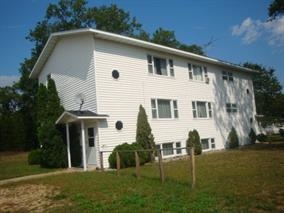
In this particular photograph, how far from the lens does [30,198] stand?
36.3ft

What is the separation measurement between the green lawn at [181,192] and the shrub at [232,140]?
1597cm

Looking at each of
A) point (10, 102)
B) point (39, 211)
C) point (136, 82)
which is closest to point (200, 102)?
point (136, 82)

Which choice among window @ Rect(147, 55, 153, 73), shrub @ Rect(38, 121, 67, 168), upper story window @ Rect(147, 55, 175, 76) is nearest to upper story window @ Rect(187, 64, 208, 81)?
upper story window @ Rect(147, 55, 175, 76)

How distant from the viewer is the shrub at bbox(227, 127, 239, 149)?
99.6ft

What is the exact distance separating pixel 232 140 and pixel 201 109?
4921mm

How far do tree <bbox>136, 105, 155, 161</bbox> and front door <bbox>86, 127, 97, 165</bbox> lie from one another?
272 centimetres

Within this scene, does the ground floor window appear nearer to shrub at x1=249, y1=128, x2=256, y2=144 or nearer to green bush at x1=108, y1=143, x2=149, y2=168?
shrub at x1=249, y1=128, x2=256, y2=144

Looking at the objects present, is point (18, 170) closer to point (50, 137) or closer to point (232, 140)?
point (50, 137)

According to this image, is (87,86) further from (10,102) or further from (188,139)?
(10,102)

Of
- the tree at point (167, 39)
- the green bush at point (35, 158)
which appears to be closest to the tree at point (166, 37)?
the tree at point (167, 39)

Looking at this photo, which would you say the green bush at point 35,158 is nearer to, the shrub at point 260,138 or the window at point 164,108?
the window at point 164,108

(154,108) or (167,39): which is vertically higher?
(167,39)

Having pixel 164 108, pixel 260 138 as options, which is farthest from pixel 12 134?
pixel 260 138

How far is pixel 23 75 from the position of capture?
4147 cm
